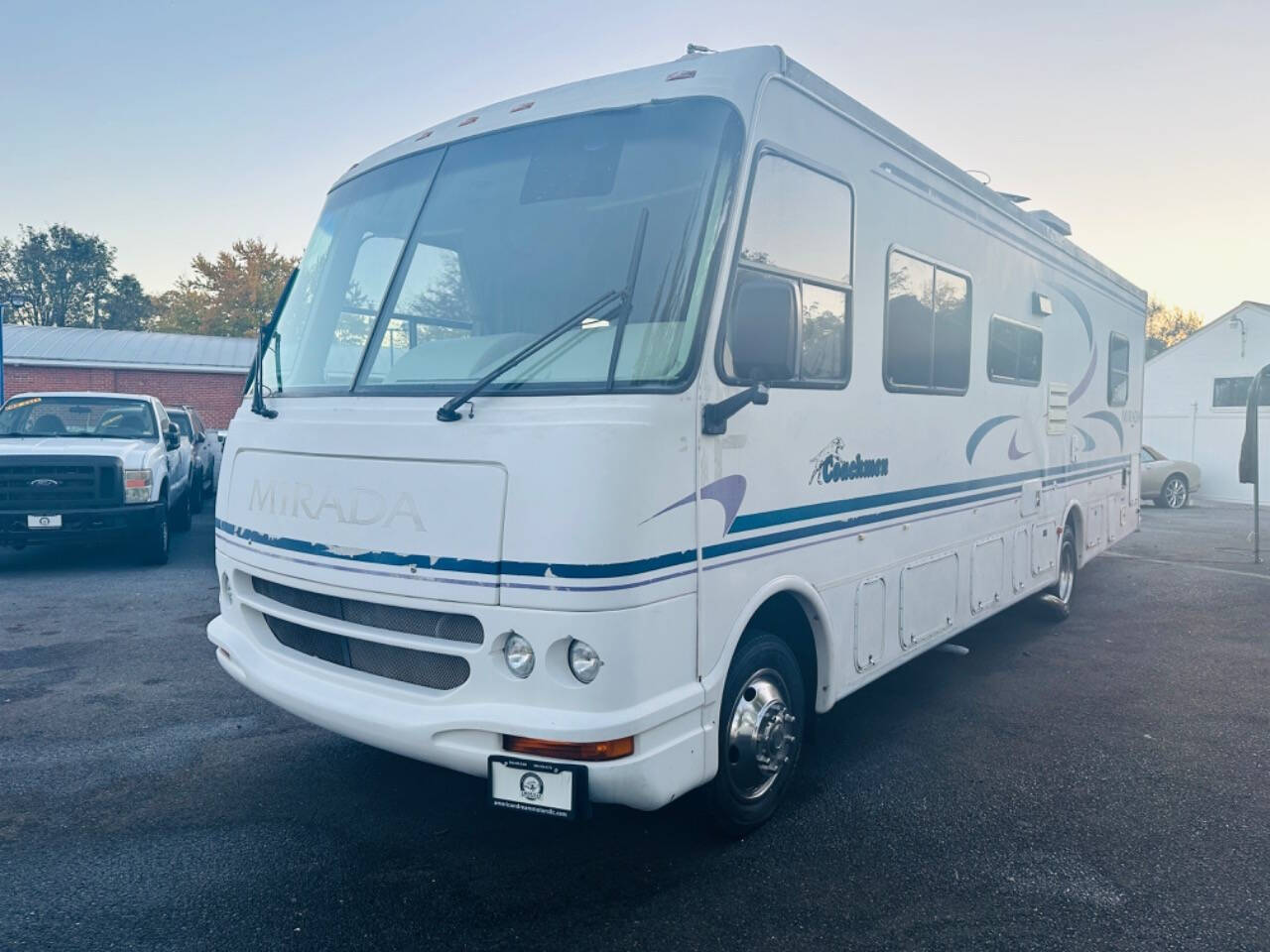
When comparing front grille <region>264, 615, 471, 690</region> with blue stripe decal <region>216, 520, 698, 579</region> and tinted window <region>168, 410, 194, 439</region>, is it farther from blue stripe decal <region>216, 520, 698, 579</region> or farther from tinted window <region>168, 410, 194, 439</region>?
tinted window <region>168, 410, 194, 439</region>

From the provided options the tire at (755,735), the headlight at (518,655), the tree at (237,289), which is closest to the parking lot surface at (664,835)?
the tire at (755,735)

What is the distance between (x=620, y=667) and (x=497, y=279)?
163cm

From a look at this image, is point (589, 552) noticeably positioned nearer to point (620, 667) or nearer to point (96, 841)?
point (620, 667)

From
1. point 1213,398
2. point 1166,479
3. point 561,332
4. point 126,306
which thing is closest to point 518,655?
point 561,332

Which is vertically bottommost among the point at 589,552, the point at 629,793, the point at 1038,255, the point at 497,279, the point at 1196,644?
the point at 1196,644

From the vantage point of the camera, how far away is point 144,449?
35.0 feet

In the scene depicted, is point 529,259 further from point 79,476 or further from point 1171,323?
point 1171,323

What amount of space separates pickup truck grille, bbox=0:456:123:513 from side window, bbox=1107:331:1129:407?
9.77m

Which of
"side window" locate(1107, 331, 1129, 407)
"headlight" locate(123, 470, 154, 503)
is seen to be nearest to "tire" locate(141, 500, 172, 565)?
"headlight" locate(123, 470, 154, 503)

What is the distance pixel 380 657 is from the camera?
3619mm

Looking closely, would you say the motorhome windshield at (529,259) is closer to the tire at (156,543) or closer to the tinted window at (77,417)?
the tire at (156,543)

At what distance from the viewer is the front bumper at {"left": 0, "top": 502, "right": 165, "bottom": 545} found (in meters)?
9.69

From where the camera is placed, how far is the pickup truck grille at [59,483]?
971 centimetres

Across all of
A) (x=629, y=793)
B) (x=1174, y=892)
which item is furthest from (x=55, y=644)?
(x=1174, y=892)
